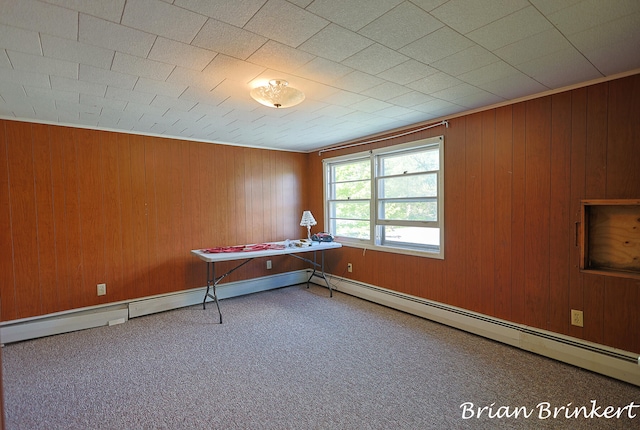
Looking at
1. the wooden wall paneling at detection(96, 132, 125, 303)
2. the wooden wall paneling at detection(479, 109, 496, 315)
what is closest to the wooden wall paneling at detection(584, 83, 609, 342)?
the wooden wall paneling at detection(479, 109, 496, 315)

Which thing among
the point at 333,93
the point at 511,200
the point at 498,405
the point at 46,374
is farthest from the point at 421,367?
the point at 46,374

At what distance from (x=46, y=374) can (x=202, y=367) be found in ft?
3.83

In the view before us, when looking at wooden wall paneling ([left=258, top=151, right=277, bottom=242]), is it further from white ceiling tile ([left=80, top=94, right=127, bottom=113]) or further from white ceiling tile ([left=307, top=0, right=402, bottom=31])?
white ceiling tile ([left=307, top=0, right=402, bottom=31])

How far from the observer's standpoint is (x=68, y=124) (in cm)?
329

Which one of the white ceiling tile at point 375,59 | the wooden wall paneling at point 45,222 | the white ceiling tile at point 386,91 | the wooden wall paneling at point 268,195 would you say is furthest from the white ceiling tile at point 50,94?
the wooden wall paneling at point 268,195

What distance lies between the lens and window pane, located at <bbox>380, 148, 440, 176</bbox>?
11.5 ft

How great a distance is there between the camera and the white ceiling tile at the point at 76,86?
7.22 ft

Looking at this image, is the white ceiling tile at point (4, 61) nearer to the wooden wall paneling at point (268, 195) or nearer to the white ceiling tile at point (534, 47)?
the white ceiling tile at point (534, 47)

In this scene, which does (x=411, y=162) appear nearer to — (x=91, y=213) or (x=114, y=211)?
(x=114, y=211)

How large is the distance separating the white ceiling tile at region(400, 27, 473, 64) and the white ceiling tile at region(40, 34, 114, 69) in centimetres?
171

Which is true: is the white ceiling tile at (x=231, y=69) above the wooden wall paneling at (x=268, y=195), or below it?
above

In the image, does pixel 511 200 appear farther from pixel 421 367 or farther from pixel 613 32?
pixel 421 367

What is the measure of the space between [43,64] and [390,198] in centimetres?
332

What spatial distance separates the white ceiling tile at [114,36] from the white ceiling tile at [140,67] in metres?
0.09
